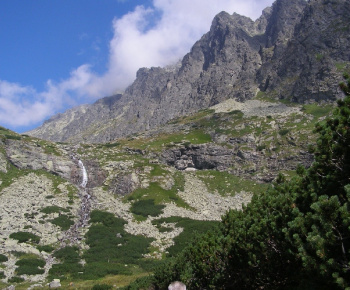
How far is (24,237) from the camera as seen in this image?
41.3 meters

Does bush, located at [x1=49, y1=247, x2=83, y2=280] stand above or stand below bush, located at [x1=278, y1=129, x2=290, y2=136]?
below

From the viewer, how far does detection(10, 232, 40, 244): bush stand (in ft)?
134

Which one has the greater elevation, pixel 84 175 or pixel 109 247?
pixel 84 175

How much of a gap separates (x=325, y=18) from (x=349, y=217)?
164 meters

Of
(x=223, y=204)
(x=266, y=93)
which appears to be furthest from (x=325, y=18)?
(x=223, y=204)

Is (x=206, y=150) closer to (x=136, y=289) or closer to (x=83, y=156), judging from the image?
(x=83, y=156)

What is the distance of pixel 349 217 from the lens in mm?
8539

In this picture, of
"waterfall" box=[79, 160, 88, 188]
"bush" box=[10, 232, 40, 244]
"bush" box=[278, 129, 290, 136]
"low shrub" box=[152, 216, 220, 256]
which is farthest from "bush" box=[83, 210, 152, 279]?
"bush" box=[278, 129, 290, 136]

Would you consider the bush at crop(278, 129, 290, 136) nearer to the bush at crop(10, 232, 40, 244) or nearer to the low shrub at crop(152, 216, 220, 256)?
the low shrub at crop(152, 216, 220, 256)

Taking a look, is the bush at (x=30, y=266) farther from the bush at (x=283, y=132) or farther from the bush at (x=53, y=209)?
the bush at (x=283, y=132)

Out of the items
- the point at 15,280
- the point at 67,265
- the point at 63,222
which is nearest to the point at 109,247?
the point at 67,265

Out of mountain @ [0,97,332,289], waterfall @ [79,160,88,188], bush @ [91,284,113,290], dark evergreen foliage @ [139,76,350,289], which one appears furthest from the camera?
waterfall @ [79,160,88,188]

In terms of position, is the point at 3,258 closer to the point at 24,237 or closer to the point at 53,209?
the point at 24,237

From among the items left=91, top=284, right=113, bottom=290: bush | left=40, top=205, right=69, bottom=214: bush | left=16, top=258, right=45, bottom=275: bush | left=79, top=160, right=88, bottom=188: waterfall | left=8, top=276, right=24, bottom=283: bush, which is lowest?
left=91, top=284, right=113, bottom=290: bush
